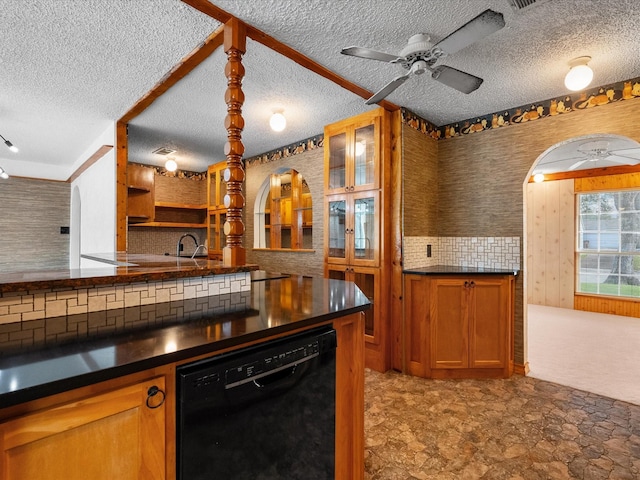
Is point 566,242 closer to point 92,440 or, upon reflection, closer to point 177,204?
point 177,204

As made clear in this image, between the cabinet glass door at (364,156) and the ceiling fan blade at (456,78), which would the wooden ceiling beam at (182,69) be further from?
the cabinet glass door at (364,156)

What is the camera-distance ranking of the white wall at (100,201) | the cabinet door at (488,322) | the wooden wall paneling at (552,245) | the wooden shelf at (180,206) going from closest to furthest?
the cabinet door at (488,322), the white wall at (100,201), the wooden shelf at (180,206), the wooden wall paneling at (552,245)

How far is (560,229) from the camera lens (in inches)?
218

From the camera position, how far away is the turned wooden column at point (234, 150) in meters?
1.74

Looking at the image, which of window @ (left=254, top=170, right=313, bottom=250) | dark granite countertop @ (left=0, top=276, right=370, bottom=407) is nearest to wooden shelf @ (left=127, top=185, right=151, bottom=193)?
window @ (left=254, top=170, right=313, bottom=250)

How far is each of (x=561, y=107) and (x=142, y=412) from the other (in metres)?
3.54

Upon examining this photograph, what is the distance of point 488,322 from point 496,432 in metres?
1.01

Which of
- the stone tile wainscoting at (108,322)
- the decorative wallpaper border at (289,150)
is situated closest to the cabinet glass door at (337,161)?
the decorative wallpaper border at (289,150)

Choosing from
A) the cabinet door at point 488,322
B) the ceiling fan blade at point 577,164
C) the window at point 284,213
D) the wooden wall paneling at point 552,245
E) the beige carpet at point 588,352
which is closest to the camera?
the beige carpet at point 588,352

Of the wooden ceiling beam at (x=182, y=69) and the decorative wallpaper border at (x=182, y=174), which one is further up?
the wooden ceiling beam at (x=182, y=69)

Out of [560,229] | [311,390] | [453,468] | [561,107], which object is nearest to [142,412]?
[311,390]

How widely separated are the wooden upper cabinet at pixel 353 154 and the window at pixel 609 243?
4413 millimetres

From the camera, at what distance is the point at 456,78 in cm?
200

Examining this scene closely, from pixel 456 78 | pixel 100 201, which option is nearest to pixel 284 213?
pixel 100 201
